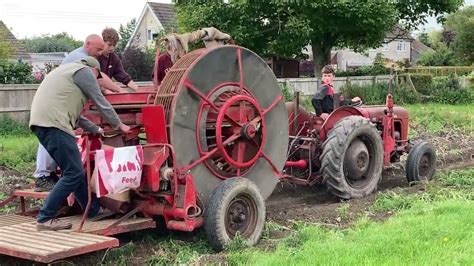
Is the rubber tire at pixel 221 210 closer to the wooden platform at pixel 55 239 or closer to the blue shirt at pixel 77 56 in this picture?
the wooden platform at pixel 55 239

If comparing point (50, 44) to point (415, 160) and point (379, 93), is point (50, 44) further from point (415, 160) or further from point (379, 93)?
point (415, 160)

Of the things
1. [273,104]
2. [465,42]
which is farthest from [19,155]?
[465,42]

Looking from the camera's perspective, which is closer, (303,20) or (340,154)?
(340,154)

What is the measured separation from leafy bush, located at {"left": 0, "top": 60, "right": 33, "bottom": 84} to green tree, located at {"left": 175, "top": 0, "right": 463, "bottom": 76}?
7.44 metres

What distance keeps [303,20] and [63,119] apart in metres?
19.6

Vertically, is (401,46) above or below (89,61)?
above

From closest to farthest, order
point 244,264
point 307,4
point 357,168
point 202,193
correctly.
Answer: point 244,264 < point 202,193 < point 357,168 < point 307,4

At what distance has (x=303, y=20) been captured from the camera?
973 inches

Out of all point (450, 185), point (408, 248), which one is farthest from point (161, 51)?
point (450, 185)

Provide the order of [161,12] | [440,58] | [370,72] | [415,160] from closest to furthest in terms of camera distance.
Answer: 1. [415,160]
2. [370,72]
3. [161,12]
4. [440,58]

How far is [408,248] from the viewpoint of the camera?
229 inches

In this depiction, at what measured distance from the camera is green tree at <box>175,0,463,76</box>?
2441cm

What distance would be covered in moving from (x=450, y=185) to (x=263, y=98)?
350cm

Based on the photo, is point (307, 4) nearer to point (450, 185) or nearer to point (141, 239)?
point (450, 185)
